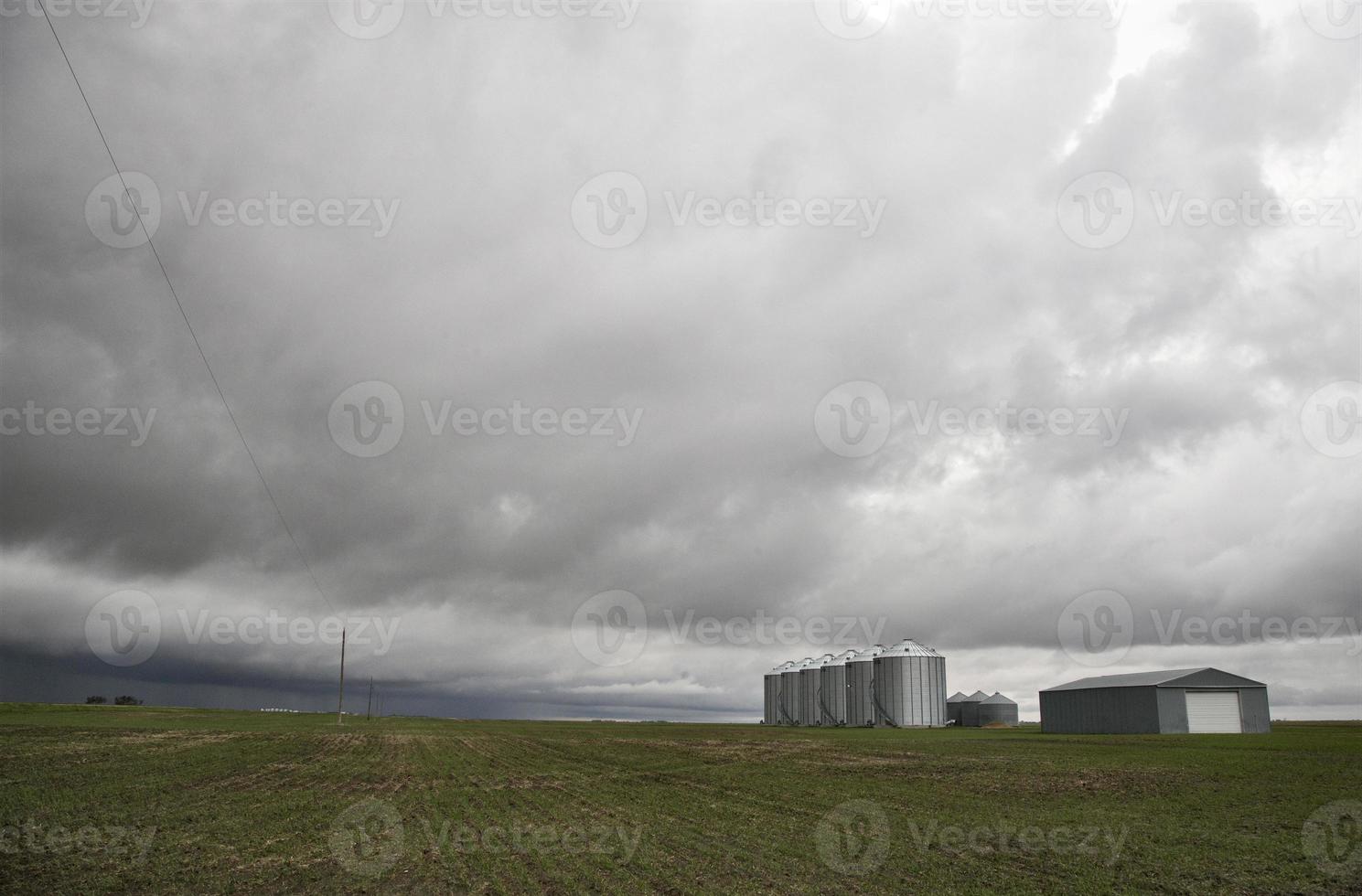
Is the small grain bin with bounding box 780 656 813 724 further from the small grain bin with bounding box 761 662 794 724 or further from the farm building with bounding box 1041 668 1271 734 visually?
the farm building with bounding box 1041 668 1271 734

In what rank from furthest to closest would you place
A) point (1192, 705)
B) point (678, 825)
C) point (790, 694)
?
point (790, 694) → point (1192, 705) → point (678, 825)

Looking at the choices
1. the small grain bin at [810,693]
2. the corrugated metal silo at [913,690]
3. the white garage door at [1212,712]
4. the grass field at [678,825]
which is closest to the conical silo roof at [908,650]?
the corrugated metal silo at [913,690]

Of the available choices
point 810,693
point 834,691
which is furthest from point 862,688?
point 810,693

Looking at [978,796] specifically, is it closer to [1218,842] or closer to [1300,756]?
[1218,842]

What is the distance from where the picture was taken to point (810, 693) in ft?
523

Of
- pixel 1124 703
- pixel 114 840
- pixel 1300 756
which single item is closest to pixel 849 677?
pixel 1124 703

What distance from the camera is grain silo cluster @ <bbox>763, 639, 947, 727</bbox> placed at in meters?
130

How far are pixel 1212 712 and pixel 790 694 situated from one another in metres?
92.8

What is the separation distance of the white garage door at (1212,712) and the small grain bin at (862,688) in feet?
181

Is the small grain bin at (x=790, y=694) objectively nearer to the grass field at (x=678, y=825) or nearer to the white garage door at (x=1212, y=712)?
the white garage door at (x=1212, y=712)

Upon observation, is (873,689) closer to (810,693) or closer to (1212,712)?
(810,693)

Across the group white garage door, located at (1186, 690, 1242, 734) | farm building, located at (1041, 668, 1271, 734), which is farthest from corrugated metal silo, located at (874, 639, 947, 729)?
white garage door, located at (1186, 690, 1242, 734)

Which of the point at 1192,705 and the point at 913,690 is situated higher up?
the point at 1192,705

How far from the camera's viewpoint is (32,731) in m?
66.4
